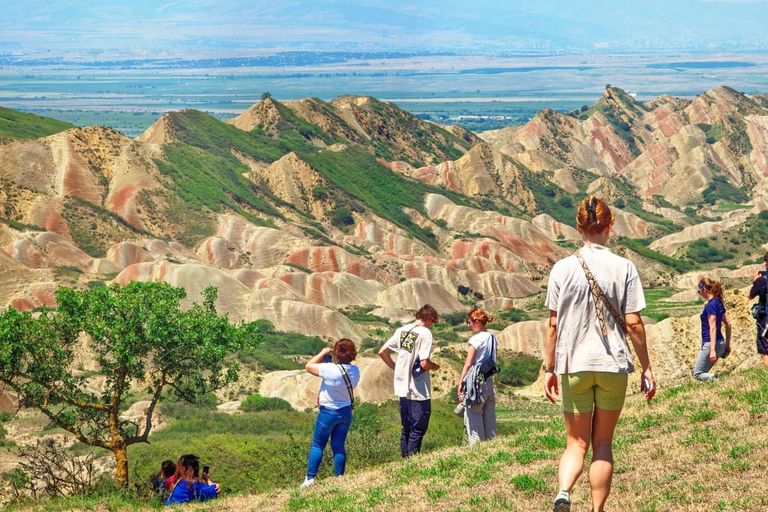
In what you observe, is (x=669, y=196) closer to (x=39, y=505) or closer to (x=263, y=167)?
(x=263, y=167)

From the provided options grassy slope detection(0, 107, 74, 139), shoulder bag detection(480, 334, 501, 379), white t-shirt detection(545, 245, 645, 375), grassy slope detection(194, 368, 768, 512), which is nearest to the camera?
white t-shirt detection(545, 245, 645, 375)

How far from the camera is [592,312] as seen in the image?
9.98m

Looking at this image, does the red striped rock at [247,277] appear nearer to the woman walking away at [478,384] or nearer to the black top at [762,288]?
the woman walking away at [478,384]

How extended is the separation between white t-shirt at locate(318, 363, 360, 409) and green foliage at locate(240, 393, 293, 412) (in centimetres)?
3187

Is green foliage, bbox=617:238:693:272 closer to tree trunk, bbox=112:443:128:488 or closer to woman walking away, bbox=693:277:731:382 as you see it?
woman walking away, bbox=693:277:731:382

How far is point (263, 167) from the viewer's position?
441 feet

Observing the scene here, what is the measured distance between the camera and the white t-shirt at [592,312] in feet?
32.5

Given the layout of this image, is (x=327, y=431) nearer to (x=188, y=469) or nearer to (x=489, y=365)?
(x=188, y=469)

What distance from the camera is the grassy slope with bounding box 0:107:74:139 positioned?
114137 millimetres

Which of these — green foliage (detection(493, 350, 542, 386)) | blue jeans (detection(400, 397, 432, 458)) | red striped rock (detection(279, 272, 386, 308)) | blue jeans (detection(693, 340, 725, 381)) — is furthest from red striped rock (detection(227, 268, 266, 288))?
blue jeans (detection(400, 397, 432, 458))

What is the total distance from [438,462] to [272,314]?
62743 millimetres

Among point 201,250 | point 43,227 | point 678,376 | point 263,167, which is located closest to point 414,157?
point 263,167

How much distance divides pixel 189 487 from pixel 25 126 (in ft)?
372

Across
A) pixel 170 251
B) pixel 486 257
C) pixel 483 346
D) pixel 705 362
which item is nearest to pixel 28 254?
pixel 170 251
